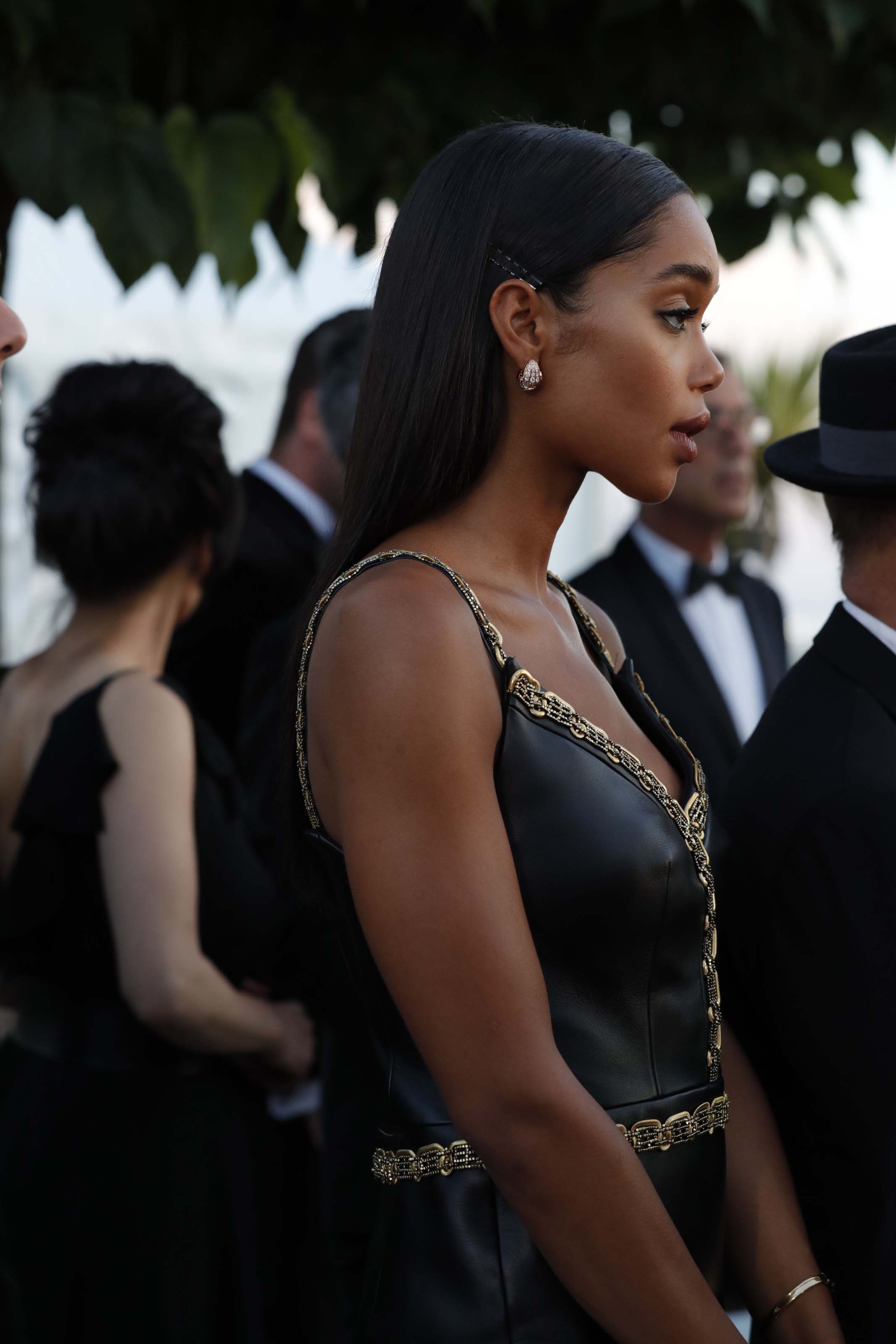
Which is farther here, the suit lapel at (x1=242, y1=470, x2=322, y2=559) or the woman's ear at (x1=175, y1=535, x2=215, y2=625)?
the suit lapel at (x1=242, y1=470, x2=322, y2=559)

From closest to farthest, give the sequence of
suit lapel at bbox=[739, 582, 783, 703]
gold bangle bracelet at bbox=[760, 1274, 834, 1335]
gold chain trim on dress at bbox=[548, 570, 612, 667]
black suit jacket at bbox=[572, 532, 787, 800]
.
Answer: gold bangle bracelet at bbox=[760, 1274, 834, 1335] → gold chain trim on dress at bbox=[548, 570, 612, 667] → black suit jacket at bbox=[572, 532, 787, 800] → suit lapel at bbox=[739, 582, 783, 703]

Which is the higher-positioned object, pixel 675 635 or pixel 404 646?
pixel 404 646

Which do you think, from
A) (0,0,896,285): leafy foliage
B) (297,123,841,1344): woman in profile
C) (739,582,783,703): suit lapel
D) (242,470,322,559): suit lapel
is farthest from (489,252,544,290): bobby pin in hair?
(739,582,783,703): suit lapel

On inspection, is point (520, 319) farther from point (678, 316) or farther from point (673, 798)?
point (673, 798)

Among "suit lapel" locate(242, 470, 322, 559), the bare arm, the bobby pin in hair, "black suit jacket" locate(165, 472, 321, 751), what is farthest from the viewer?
"suit lapel" locate(242, 470, 322, 559)

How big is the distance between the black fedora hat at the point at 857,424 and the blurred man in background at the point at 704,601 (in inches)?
77.1

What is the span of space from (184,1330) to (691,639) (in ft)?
7.37

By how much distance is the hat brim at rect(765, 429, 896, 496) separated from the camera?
5.93ft

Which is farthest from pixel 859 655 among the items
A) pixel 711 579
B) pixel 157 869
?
pixel 711 579

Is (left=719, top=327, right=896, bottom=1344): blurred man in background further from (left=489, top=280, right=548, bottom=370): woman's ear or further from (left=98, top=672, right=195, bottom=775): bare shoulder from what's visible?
(left=98, top=672, right=195, bottom=775): bare shoulder

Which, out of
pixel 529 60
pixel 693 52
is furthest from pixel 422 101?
pixel 693 52

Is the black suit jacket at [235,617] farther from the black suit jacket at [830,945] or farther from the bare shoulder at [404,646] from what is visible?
the bare shoulder at [404,646]

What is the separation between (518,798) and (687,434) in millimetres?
405

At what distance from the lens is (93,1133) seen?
2488mm
